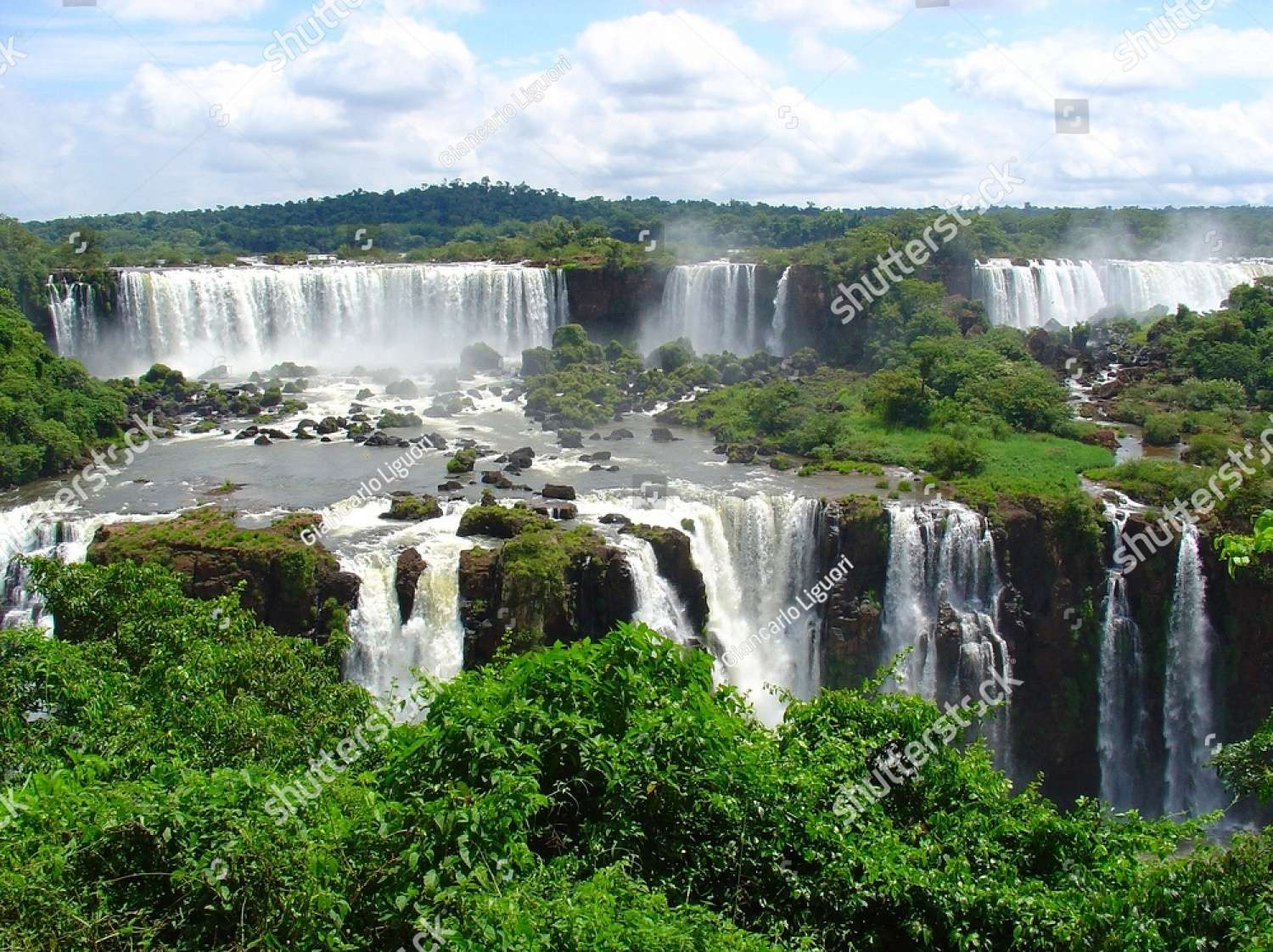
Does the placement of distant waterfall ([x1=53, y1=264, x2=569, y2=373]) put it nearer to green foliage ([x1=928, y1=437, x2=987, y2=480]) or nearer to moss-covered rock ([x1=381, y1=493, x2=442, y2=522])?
moss-covered rock ([x1=381, y1=493, x2=442, y2=522])

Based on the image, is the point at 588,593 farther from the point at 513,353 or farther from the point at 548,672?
the point at 513,353

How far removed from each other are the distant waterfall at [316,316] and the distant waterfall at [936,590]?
24.8 m

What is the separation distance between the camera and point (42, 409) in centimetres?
2889

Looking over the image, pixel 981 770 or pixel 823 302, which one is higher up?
pixel 823 302

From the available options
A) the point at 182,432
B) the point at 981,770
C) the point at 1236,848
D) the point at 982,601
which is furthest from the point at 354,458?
the point at 1236,848

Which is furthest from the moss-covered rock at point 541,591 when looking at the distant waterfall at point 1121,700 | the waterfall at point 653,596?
the distant waterfall at point 1121,700

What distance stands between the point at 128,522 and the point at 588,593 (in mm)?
9533

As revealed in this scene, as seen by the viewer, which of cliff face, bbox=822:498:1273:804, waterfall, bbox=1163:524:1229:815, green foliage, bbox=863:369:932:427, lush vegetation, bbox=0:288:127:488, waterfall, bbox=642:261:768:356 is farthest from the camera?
waterfall, bbox=642:261:768:356

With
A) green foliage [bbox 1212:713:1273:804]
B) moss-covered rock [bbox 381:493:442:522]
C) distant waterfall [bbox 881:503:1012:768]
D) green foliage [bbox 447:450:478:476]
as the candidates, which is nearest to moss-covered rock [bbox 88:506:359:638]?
moss-covered rock [bbox 381:493:442:522]

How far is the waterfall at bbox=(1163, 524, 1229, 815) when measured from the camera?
946 inches

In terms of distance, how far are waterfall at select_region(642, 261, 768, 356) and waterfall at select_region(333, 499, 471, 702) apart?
26.5 m

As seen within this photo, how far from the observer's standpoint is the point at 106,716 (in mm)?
9000

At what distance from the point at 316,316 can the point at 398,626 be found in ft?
83.9

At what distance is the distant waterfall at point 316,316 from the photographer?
132ft
